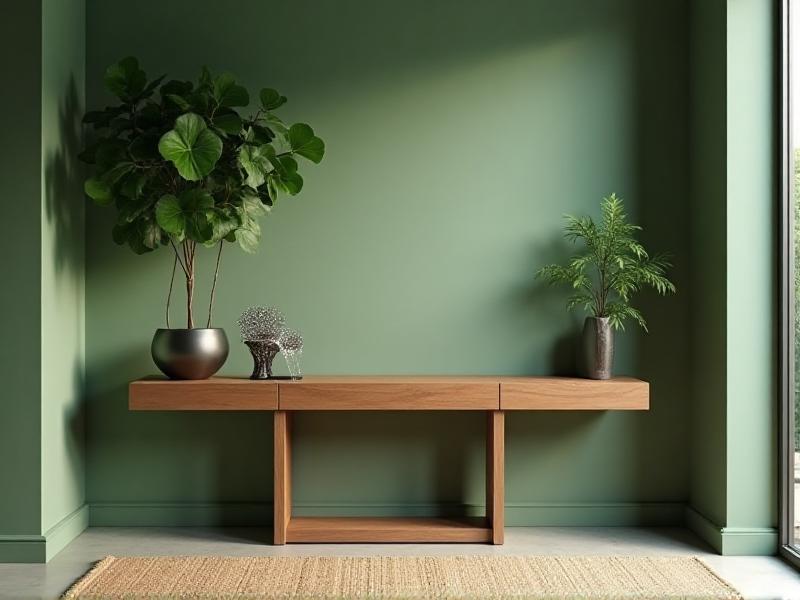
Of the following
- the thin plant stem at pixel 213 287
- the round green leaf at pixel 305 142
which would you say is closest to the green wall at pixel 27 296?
the thin plant stem at pixel 213 287

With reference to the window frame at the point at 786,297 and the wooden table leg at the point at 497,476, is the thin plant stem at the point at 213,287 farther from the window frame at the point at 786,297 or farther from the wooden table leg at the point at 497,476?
the window frame at the point at 786,297

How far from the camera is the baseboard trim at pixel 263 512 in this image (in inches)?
169

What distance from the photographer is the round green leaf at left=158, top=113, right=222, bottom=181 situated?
147 inches

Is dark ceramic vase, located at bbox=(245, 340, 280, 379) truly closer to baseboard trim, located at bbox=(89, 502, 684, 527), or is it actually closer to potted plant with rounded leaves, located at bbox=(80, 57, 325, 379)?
potted plant with rounded leaves, located at bbox=(80, 57, 325, 379)

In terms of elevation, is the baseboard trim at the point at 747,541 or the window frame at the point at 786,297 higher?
the window frame at the point at 786,297

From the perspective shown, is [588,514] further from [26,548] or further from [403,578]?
[26,548]

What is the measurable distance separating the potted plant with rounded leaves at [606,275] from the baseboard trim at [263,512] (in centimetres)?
75

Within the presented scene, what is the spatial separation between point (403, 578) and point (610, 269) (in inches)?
68.2

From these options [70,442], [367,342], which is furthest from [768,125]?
[70,442]

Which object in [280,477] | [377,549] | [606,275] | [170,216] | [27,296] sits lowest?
[377,549]

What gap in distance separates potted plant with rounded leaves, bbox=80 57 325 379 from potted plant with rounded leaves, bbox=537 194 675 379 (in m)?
1.28

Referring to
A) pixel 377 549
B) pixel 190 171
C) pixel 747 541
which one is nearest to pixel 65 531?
pixel 377 549

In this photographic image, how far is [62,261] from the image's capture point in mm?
3996

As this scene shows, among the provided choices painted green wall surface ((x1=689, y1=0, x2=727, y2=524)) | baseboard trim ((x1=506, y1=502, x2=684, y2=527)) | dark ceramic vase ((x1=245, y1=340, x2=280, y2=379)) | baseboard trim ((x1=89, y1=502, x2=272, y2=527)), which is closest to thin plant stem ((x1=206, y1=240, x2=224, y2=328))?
dark ceramic vase ((x1=245, y1=340, x2=280, y2=379))
